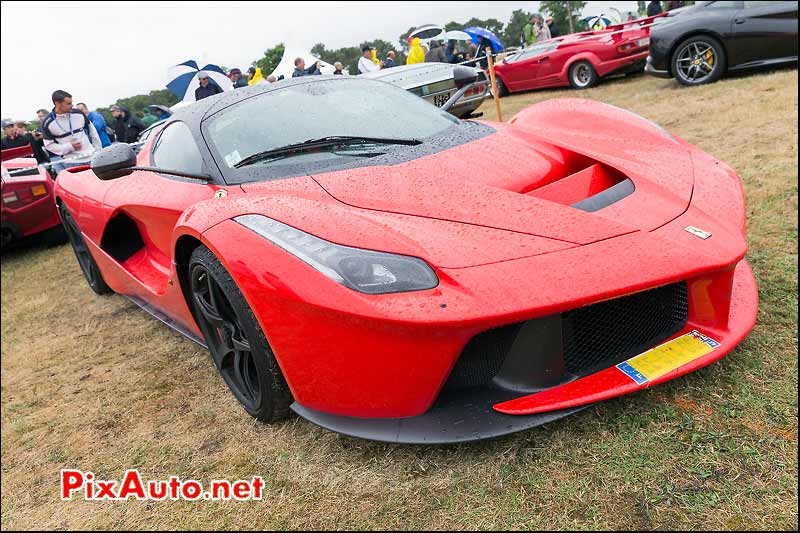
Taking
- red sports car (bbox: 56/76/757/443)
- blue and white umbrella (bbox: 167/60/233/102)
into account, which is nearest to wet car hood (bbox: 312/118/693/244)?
red sports car (bbox: 56/76/757/443)

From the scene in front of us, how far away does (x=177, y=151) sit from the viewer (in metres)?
2.67

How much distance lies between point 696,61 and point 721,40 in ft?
1.19

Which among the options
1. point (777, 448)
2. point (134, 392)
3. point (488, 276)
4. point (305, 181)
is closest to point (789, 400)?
point (777, 448)

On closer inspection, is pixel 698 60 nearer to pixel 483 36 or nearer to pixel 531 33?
pixel 483 36

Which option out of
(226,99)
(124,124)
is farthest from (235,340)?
(124,124)

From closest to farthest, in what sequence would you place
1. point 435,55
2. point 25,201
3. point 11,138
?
point 25,201, point 11,138, point 435,55

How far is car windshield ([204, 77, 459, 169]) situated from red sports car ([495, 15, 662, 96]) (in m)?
6.91

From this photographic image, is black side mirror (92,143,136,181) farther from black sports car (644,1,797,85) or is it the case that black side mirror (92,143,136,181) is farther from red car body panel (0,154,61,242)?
black sports car (644,1,797,85)

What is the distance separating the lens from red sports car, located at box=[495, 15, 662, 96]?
28.6 ft

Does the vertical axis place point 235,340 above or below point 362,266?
below

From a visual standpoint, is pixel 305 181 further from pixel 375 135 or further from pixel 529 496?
pixel 529 496

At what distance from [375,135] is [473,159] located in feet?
1.43

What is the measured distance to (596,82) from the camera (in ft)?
30.0

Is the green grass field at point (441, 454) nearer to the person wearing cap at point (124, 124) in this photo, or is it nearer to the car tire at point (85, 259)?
the car tire at point (85, 259)
